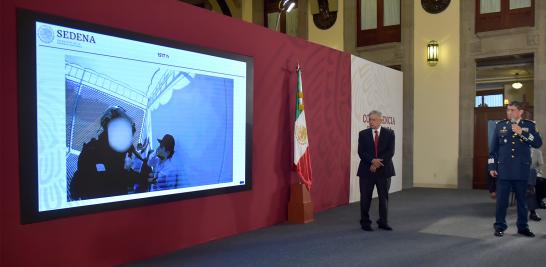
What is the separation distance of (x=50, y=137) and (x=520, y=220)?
474 cm

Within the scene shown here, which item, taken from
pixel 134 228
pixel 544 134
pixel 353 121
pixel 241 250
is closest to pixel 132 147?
pixel 134 228

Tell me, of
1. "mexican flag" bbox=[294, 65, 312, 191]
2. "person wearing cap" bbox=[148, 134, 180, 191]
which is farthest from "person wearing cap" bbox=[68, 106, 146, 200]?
"mexican flag" bbox=[294, 65, 312, 191]

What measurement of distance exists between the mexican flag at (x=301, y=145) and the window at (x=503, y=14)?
5371mm

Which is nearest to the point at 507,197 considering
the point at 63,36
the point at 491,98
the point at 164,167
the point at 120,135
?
the point at 164,167

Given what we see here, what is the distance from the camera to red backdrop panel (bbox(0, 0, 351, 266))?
123 inches

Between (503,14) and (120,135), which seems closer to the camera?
(120,135)

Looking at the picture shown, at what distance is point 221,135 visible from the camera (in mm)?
4715

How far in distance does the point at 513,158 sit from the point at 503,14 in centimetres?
542

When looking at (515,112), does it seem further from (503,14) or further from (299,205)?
(503,14)

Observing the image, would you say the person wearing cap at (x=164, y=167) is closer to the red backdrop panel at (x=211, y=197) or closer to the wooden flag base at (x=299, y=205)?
the red backdrop panel at (x=211, y=197)

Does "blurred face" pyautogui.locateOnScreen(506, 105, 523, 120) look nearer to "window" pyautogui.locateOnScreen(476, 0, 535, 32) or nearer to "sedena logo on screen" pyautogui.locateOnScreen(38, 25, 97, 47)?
"sedena logo on screen" pyautogui.locateOnScreen(38, 25, 97, 47)

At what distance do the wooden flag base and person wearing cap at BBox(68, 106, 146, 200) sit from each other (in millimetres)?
2350

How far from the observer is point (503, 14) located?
9008 mm

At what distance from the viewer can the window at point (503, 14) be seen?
879 centimetres
